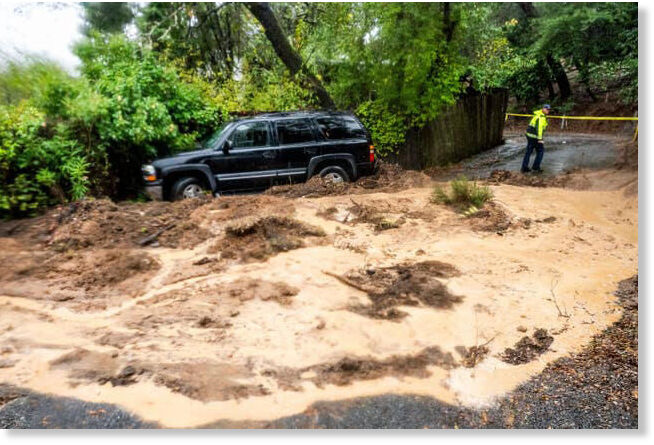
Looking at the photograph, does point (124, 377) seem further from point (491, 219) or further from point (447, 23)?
point (447, 23)

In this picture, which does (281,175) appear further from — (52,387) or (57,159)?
(52,387)

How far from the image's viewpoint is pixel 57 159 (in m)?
6.94

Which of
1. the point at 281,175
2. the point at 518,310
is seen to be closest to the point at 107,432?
the point at 518,310

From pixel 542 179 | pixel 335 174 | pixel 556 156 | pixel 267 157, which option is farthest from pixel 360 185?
pixel 556 156

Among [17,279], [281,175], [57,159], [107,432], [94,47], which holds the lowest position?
[107,432]

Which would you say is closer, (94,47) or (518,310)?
(518,310)

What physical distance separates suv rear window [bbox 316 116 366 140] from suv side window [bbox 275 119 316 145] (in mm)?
254

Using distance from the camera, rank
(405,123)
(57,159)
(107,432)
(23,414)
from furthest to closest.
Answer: (405,123) → (57,159) → (23,414) → (107,432)

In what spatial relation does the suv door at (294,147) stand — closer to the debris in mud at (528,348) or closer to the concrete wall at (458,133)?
the concrete wall at (458,133)

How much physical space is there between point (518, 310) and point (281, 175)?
5.24 metres

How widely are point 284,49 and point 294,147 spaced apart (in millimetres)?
4454

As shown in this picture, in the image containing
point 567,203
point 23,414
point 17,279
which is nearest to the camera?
point 23,414

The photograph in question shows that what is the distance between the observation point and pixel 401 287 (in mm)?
5070

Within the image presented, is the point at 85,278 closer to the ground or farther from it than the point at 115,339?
farther from it
